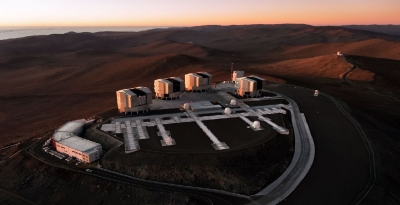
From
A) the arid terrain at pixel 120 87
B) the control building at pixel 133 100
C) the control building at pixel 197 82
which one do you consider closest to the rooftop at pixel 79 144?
the arid terrain at pixel 120 87

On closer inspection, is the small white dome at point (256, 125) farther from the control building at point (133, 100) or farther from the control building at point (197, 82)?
the control building at point (197, 82)

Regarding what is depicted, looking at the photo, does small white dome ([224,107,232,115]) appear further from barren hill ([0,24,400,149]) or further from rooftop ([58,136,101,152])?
A: barren hill ([0,24,400,149])

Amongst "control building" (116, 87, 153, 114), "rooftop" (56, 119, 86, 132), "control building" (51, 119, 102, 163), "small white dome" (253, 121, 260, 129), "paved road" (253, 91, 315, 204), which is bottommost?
"paved road" (253, 91, 315, 204)

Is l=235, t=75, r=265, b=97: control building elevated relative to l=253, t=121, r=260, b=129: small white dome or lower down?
elevated

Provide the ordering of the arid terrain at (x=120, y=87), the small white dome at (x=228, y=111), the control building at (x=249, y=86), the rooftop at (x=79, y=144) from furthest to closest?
the control building at (x=249, y=86)
the small white dome at (x=228, y=111)
the rooftop at (x=79, y=144)
the arid terrain at (x=120, y=87)

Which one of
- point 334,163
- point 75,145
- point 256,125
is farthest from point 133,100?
point 334,163

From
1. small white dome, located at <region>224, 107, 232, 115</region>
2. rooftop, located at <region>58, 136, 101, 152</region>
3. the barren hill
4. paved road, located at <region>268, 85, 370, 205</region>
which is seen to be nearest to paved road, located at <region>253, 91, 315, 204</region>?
paved road, located at <region>268, 85, 370, 205</region>
